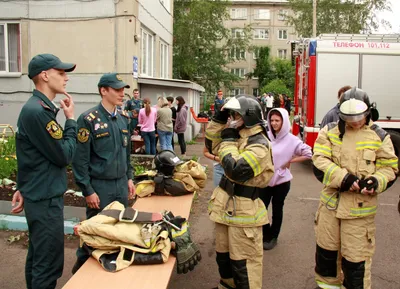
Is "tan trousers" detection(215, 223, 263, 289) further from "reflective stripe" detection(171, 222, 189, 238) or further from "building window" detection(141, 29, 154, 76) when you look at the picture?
"building window" detection(141, 29, 154, 76)

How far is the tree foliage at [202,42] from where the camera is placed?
28.3 metres

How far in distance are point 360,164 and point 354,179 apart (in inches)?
7.0

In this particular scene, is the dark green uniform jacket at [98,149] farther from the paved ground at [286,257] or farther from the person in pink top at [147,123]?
the person in pink top at [147,123]

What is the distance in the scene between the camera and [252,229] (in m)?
3.33

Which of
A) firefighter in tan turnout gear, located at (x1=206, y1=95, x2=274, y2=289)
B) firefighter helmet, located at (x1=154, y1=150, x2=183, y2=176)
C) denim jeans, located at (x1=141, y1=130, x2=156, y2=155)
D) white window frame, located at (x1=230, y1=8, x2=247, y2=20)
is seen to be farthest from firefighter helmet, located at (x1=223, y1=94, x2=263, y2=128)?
white window frame, located at (x1=230, y1=8, x2=247, y2=20)

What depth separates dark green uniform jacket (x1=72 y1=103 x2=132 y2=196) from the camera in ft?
11.9

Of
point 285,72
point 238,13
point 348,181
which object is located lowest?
point 348,181

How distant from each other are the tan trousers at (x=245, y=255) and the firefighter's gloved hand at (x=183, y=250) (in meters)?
0.33

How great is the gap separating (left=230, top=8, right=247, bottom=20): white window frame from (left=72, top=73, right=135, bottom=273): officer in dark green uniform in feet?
165

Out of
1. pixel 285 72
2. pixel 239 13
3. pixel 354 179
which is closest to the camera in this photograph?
pixel 354 179

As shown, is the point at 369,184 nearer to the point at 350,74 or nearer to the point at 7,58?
the point at 350,74

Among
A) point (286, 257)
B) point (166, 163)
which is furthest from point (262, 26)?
point (286, 257)

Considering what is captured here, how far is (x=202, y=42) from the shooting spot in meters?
29.5

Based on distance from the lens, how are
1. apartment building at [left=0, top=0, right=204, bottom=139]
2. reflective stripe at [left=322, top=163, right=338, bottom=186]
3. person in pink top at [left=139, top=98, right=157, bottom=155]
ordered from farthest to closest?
1. apartment building at [left=0, top=0, right=204, bottom=139]
2. person in pink top at [left=139, top=98, right=157, bottom=155]
3. reflective stripe at [left=322, top=163, right=338, bottom=186]
